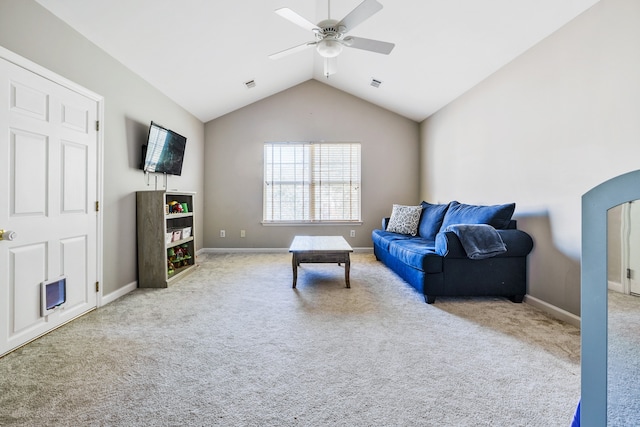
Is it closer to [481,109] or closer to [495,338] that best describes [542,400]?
[495,338]

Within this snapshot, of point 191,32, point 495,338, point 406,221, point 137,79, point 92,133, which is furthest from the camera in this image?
point 406,221

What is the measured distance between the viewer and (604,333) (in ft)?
2.41

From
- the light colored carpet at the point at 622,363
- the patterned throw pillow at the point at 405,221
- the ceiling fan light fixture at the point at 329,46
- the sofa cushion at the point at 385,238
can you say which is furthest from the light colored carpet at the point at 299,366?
the ceiling fan light fixture at the point at 329,46

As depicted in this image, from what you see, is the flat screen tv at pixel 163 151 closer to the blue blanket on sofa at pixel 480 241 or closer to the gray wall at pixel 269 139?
the gray wall at pixel 269 139

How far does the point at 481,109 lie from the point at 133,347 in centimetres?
416

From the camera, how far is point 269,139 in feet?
17.1

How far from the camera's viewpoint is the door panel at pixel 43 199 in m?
1.81

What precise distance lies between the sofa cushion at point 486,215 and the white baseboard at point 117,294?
144 inches

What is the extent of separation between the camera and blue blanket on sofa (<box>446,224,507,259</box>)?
2521 mm

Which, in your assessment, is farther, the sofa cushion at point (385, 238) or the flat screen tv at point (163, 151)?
the sofa cushion at point (385, 238)

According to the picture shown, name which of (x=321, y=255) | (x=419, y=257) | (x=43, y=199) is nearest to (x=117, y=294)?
(x=43, y=199)

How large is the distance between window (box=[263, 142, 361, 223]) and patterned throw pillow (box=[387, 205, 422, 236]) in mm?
979

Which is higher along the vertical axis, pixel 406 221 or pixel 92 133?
pixel 92 133

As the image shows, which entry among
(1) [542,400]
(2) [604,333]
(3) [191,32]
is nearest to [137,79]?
(3) [191,32]
